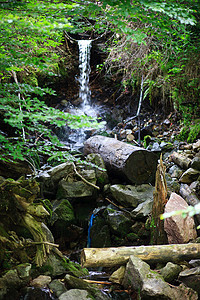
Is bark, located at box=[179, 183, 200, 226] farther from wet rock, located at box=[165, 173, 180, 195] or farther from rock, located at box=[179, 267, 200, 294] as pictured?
rock, located at box=[179, 267, 200, 294]

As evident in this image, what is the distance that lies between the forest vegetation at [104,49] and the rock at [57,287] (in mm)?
1442

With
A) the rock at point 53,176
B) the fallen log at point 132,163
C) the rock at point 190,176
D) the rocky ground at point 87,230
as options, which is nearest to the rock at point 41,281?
the rocky ground at point 87,230

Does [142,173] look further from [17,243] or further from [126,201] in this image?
[17,243]

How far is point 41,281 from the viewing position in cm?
261

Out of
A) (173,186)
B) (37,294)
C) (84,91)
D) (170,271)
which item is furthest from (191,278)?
(84,91)

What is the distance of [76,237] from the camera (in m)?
4.32

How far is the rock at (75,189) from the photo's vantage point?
457cm

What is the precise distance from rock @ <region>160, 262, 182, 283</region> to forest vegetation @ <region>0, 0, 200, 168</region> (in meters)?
1.87

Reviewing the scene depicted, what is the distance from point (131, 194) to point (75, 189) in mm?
1075

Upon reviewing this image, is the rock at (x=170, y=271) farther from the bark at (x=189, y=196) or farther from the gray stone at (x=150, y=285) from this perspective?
the bark at (x=189, y=196)

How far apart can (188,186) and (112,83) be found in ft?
21.9

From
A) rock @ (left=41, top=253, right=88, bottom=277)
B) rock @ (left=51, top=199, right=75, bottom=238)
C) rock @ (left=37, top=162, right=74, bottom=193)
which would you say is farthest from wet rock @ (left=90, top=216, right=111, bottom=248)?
rock @ (left=37, top=162, right=74, bottom=193)

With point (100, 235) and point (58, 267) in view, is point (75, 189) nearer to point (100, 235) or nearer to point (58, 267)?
point (100, 235)

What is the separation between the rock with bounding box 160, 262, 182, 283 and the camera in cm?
272
